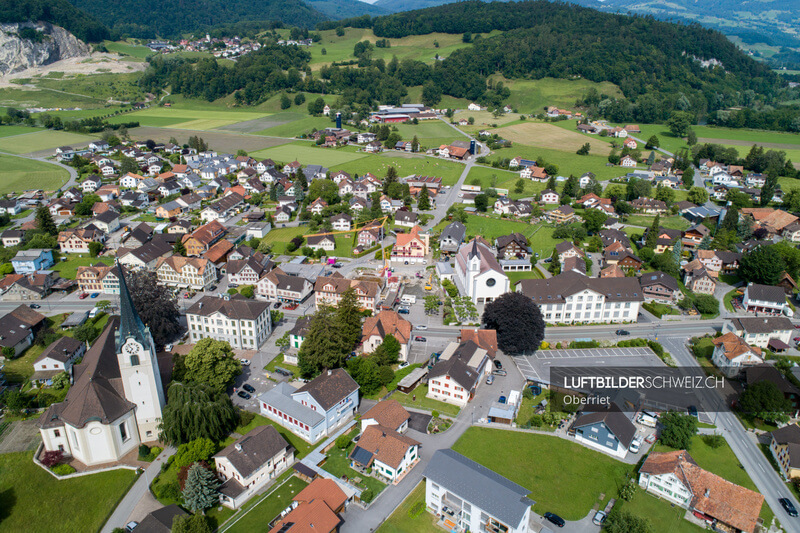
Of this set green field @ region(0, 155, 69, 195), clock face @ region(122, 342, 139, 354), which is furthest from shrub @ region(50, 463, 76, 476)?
green field @ region(0, 155, 69, 195)

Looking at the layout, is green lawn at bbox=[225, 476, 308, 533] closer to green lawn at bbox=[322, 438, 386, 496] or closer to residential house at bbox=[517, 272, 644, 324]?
green lawn at bbox=[322, 438, 386, 496]

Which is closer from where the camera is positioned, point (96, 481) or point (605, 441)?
point (96, 481)

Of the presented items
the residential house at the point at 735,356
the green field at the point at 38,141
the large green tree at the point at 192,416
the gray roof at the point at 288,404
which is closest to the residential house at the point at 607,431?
the residential house at the point at 735,356

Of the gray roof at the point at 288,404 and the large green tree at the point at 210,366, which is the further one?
the large green tree at the point at 210,366

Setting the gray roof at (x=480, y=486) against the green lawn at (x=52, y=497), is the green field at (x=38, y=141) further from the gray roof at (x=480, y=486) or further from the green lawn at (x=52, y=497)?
the gray roof at (x=480, y=486)

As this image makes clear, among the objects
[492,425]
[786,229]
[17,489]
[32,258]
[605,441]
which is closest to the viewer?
[17,489]

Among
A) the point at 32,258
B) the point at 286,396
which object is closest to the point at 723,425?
the point at 286,396

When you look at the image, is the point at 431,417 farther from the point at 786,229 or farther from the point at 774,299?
the point at 786,229
